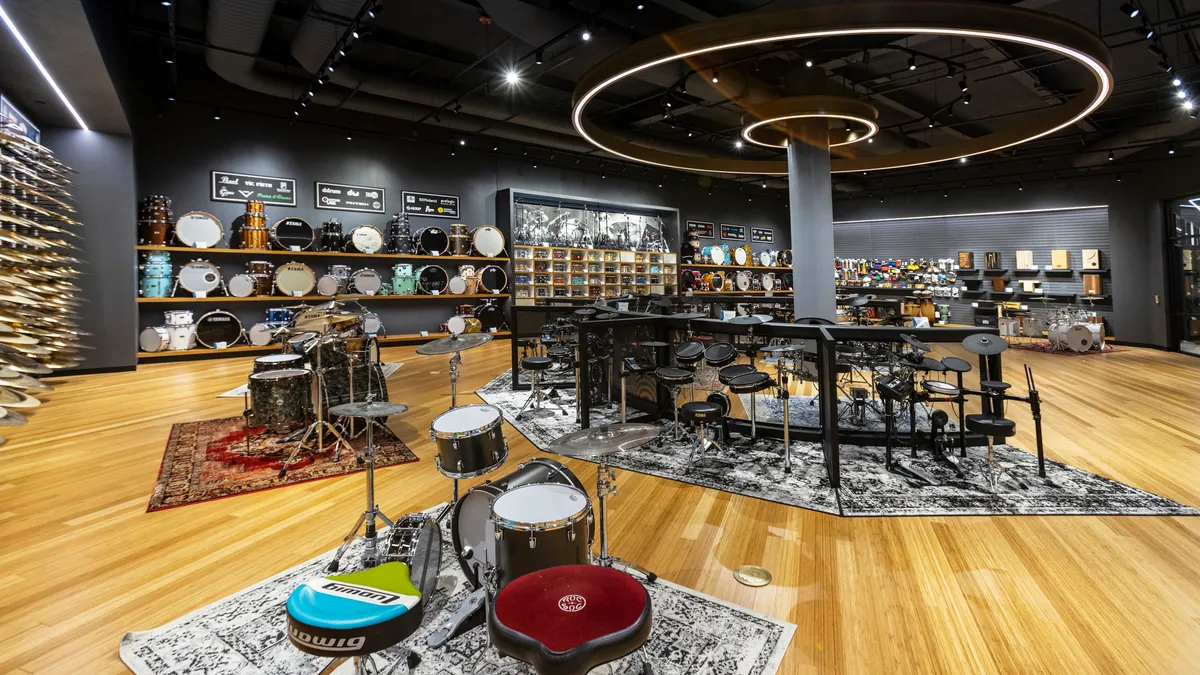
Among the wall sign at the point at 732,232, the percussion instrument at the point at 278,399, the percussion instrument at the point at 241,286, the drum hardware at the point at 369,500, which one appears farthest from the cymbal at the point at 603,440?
the wall sign at the point at 732,232

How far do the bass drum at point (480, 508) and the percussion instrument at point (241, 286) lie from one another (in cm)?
829

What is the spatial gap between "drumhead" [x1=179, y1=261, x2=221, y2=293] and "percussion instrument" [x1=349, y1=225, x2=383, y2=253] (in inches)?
86.7

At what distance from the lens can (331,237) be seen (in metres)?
9.20

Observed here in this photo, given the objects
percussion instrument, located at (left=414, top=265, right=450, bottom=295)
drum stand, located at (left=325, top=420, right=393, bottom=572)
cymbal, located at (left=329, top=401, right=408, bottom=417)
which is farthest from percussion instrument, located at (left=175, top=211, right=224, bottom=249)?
drum stand, located at (left=325, top=420, right=393, bottom=572)

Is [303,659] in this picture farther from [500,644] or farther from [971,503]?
[971,503]

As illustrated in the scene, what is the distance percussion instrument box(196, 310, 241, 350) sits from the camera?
8273mm

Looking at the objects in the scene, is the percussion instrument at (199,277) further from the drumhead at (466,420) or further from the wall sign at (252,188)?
the drumhead at (466,420)

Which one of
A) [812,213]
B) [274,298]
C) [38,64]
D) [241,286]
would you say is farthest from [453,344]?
[241,286]

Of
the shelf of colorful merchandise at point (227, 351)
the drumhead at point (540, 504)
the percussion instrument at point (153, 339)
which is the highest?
the percussion instrument at point (153, 339)

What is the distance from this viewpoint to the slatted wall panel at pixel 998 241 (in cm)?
1242

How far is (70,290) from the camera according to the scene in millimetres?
6809

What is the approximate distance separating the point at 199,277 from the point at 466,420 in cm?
805

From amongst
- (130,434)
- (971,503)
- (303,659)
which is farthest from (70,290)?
(971,503)

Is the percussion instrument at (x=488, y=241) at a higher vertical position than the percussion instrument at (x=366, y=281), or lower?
higher
